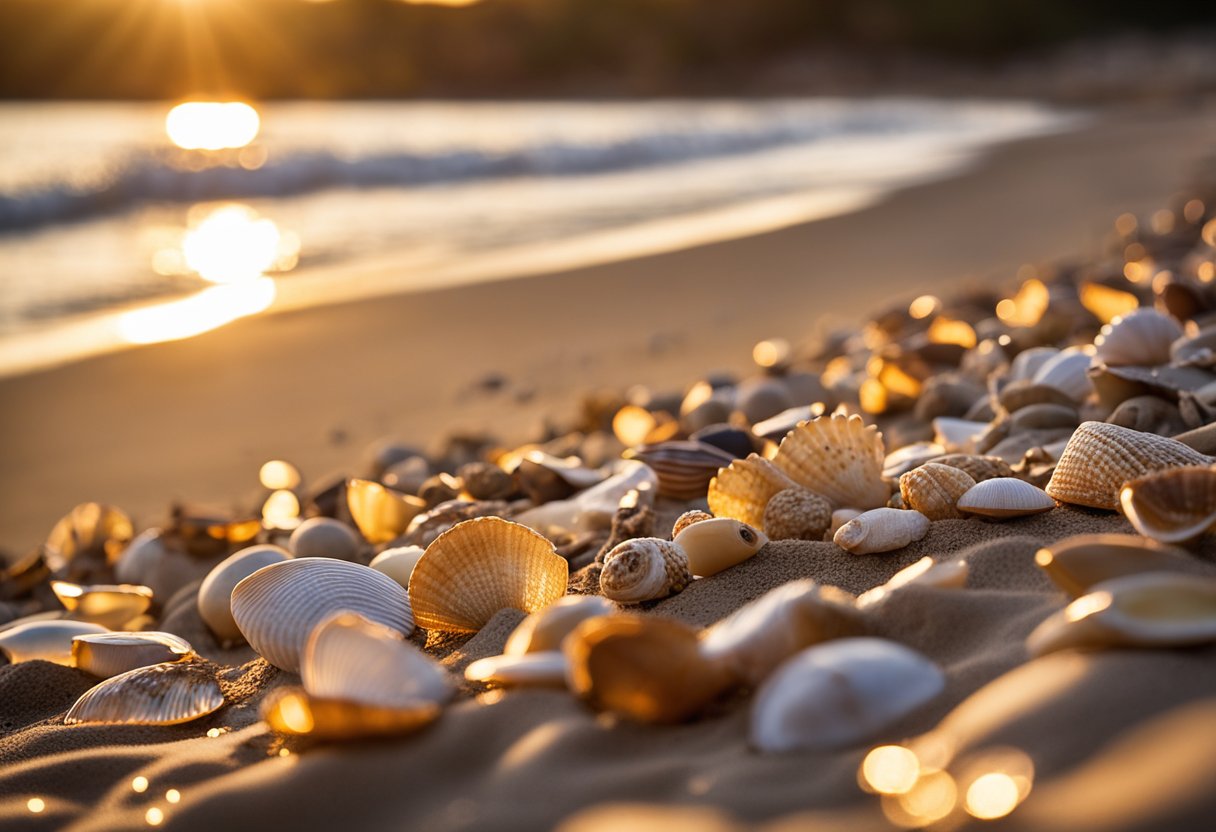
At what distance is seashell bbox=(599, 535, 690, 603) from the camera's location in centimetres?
166

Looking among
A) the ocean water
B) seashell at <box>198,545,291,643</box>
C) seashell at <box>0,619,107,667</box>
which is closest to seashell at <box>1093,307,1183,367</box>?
seashell at <box>198,545,291,643</box>

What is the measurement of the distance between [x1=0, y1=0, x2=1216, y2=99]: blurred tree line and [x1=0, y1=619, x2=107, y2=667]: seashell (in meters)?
33.1

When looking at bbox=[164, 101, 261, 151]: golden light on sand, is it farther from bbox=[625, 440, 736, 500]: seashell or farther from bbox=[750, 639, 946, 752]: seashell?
bbox=[750, 639, 946, 752]: seashell

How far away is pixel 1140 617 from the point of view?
3.75 ft

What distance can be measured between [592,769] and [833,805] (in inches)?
10.6

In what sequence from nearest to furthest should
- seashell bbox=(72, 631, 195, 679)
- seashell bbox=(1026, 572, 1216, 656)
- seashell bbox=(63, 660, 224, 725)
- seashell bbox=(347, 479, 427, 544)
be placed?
seashell bbox=(1026, 572, 1216, 656) → seashell bbox=(63, 660, 224, 725) → seashell bbox=(72, 631, 195, 679) → seashell bbox=(347, 479, 427, 544)

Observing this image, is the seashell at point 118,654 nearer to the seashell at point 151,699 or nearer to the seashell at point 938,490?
the seashell at point 151,699

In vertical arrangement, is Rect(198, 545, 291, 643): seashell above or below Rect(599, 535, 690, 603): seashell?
above

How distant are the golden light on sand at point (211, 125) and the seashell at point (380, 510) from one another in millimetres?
11792

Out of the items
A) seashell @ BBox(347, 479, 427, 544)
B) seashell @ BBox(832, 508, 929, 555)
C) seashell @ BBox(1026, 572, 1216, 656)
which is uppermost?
seashell @ BBox(347, 479, 427, 544)

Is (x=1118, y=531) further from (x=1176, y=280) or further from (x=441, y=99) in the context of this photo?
(x=441, y=99)

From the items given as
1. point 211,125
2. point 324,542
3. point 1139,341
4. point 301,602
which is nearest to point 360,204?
point 324,542

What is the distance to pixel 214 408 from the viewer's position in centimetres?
396

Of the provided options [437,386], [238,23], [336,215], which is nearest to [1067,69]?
[238,23]
